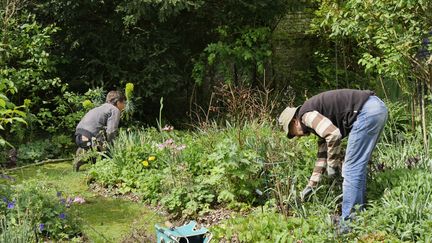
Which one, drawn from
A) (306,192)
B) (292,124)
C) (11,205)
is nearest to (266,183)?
(306,192)

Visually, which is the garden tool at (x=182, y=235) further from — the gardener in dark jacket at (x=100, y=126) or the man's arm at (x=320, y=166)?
the gardener in dark jacket at (x=100, y=126)

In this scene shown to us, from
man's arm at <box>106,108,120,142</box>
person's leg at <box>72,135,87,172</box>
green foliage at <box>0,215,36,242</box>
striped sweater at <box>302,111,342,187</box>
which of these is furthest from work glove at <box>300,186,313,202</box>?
person's leg at <box>72,135,87,172</box>

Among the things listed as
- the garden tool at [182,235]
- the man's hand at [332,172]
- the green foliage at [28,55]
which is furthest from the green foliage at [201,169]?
the green foliage at [28,55]

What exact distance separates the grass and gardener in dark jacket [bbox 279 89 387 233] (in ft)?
6.05

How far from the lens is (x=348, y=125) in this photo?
220 inches

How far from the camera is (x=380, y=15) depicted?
749cm

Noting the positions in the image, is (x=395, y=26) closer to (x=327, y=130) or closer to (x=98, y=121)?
(x=327, y=130)

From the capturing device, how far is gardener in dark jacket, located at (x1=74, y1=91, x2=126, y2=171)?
29.9ft

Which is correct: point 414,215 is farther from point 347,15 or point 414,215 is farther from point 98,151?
point 98,151

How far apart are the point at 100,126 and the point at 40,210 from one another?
3.64 m

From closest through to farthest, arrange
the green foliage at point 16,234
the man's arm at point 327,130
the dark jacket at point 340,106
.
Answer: the green foliage at point 16,234 < the man's arm at point 327,130 < the dark jacket at point 340,106

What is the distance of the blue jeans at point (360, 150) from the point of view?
5.46 metres

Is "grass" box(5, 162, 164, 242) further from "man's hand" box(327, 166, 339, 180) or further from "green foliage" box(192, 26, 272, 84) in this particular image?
"green foliage" box(192, 26, 272, 84)

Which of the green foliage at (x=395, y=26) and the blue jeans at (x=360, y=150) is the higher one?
the green foliage at (x=395, y=26)
